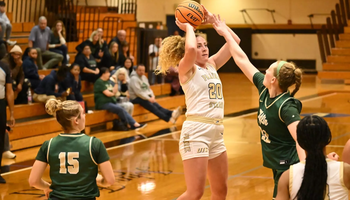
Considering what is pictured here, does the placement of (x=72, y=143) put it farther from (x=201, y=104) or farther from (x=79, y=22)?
(x=79, y=22)

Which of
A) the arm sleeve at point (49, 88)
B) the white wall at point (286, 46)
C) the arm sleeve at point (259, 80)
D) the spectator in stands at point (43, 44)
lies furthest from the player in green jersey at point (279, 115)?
the white wall at point (286, 46)

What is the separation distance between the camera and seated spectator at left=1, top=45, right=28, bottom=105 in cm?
797

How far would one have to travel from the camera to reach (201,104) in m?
3.77

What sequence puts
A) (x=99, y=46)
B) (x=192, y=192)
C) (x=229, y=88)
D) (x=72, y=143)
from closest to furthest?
(x=72, y=143), (x=192, y=192), (x=99, y=46), (x=229, y=88)

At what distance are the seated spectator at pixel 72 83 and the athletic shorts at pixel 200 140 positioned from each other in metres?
5.56

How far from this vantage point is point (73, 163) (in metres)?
2.98

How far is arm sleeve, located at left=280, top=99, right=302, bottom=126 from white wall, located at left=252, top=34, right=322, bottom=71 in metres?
19.4

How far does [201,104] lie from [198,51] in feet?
1.38

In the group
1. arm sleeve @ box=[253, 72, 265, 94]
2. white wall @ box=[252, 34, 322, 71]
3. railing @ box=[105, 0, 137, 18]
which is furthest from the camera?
white wall @ box=[252, 34, 322, 71]

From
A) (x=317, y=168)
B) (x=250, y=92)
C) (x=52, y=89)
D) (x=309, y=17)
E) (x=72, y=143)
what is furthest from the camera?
(x=309, y=17)

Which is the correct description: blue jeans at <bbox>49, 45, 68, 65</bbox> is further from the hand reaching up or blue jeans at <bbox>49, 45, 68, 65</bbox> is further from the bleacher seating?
the hand reaching up

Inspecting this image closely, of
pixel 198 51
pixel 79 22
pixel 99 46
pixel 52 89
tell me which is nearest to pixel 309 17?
pixel 79 22

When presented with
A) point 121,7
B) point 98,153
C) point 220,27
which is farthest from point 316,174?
point 121,7

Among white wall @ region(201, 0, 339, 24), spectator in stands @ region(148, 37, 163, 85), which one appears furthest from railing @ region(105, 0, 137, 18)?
white wall @ region(201, 0, 339, 24)
